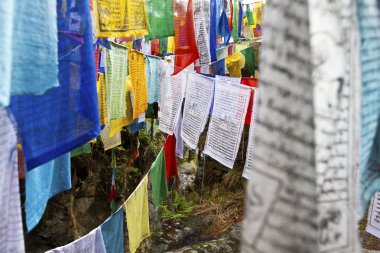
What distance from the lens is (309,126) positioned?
72 cm

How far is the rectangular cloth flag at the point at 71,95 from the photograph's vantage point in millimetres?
1413

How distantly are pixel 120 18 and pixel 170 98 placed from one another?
1.90m

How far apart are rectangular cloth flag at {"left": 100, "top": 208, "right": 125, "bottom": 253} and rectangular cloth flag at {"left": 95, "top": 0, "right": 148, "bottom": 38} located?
155 centimetres

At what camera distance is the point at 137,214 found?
12.3 feet

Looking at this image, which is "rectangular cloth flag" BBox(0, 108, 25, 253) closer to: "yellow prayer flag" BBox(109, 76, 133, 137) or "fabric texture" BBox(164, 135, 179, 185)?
"yellow prayer flag" BBox(109, 76, 133, 137)

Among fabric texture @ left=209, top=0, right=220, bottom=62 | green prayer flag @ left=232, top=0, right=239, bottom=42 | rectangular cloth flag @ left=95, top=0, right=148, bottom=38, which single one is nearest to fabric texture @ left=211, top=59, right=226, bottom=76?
green prayer flag @ left=232, top=0, right=239, bottom=42

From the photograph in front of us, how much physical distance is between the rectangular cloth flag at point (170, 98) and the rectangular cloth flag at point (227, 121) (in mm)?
901

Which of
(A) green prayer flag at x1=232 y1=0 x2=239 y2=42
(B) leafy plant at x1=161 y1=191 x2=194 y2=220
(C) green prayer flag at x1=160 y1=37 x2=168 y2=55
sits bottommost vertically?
(B) leafy plant at x1=161 y1=191 x2=194 y2=220

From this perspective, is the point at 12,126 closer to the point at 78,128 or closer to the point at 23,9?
the point at 78,128

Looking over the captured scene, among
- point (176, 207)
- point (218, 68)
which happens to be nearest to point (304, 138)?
point (218, 68)

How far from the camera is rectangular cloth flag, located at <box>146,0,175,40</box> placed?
140 inches

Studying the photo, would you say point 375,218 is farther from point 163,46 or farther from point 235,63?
point 163,46

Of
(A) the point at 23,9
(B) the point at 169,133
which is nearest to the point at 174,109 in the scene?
(B) the point at 169,133

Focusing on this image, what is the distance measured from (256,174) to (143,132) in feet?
24.2
